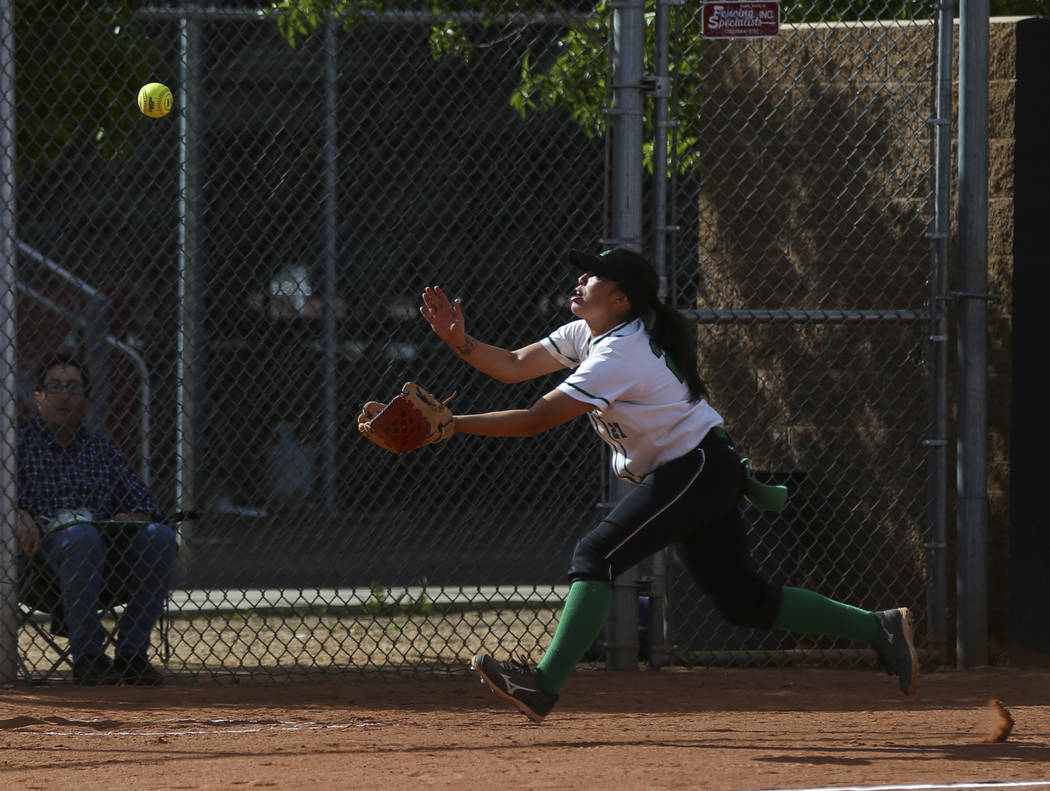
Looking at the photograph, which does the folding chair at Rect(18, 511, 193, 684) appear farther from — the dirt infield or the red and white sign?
the red and white sign

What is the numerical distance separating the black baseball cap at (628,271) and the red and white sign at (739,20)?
5.98 feet

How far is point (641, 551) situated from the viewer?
15.2 feet

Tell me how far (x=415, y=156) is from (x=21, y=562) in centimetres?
819

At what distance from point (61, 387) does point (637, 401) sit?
295 centimetres

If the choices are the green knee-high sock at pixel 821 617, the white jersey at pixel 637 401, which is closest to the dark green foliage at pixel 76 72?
the white jersey at pixel 637 401

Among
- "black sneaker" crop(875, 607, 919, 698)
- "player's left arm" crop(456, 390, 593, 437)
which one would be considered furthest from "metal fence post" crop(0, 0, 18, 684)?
"black sneaker" crop(875, 607, 919, 698)

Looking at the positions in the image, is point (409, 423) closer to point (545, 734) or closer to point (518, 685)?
point (518, 685)

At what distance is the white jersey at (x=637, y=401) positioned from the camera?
4547mm

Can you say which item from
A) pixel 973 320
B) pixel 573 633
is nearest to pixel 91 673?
pixel 573 633

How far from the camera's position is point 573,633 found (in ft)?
14.8

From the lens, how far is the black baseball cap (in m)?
4.81

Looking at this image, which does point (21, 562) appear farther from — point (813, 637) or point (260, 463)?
point (260, 463)

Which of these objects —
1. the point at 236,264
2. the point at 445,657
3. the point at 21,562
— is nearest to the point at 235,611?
the point at 445,657

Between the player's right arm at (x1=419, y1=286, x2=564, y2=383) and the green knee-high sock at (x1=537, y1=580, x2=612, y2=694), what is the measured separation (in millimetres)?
841
